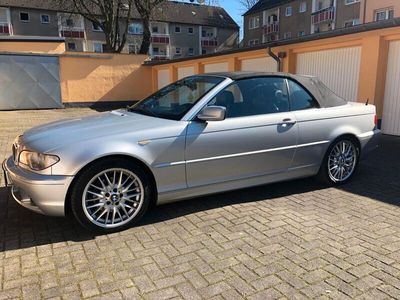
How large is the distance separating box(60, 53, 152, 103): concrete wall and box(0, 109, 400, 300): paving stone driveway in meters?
16.1

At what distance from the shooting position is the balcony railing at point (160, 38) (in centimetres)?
5315

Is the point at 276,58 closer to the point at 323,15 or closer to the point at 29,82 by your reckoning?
the point at 29,82

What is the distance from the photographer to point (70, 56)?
19.5 meters

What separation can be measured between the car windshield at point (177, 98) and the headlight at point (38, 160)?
131 centimetres

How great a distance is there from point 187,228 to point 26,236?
62.3 inches

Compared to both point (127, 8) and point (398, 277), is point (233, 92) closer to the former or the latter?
point (398, 277)

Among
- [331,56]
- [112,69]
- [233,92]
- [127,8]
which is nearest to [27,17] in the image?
[127,8]

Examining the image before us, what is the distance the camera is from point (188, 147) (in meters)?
3.97

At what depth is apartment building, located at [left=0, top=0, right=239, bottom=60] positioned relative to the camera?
4444 cm

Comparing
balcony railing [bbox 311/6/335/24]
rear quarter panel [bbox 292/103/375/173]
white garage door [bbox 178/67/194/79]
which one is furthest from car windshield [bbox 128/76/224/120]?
balcony railing [bbox 311/6/335/24]

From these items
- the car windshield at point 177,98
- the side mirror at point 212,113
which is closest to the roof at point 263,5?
the car windshield at point 177,98

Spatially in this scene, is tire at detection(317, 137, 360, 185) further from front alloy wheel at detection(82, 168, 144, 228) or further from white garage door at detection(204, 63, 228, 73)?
white garage door at detection(204, 63, 228, 73)

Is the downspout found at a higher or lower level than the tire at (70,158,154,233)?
higher

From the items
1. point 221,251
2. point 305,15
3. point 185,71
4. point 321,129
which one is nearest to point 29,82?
point 185,71
